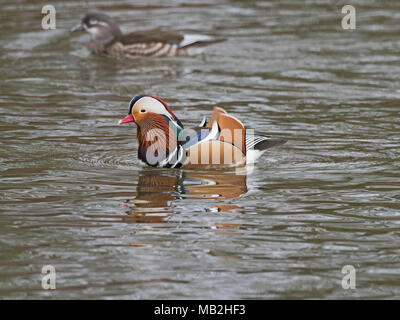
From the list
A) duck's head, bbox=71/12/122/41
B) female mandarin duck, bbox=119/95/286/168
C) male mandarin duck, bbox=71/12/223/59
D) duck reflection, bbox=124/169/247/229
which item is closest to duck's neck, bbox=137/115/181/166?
female mandarin duck, bbox=119/95/286/168

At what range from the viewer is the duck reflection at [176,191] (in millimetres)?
7699

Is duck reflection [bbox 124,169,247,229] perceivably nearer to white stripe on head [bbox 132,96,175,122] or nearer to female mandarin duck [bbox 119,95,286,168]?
female mandarin duck [bbox 119,95,286,168]

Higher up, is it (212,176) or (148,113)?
(148,113)

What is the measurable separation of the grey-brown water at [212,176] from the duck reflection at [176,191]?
3 centimetres

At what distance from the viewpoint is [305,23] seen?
16.9 m

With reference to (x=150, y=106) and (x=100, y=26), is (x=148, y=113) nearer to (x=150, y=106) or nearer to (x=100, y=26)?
(x=150, y=106)

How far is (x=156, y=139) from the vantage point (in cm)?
893

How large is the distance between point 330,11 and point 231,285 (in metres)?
12.4

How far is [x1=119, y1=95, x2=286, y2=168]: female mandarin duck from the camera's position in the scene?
8836mm

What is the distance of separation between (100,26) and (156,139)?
280 inches

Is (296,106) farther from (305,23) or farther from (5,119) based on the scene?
(305,23)

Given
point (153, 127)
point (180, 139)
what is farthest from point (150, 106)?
point (180, 139)

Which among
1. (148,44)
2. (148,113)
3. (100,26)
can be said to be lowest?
(148,113)
